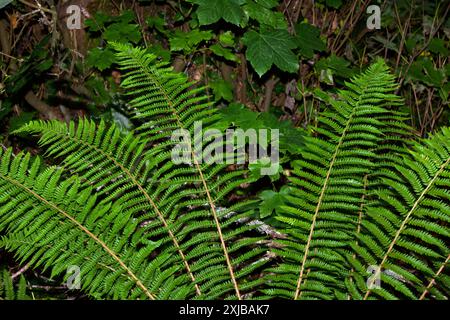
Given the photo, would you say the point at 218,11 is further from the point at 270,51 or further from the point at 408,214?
the point at 408,214

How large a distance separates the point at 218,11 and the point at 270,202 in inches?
33.6

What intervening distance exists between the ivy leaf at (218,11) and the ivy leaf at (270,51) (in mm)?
188

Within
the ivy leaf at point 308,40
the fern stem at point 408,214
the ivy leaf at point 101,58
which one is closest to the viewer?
the fern stem at point 408,214

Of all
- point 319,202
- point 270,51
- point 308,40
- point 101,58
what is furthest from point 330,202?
point 101,58

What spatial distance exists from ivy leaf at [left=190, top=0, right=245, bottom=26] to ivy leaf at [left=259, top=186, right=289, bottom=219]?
0.75 meters

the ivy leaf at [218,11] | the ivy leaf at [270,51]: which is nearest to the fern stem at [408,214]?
the ivy leaf at [270,51]

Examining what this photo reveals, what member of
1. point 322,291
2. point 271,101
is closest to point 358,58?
point 271,101

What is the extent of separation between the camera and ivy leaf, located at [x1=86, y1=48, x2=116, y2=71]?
247cm

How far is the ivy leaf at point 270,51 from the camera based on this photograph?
2.22 meters

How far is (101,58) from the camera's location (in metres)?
2.50

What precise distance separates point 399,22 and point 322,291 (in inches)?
88.0

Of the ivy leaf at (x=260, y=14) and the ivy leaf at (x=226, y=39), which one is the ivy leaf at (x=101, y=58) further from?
the ivy leaf at (x=260, y=14)
